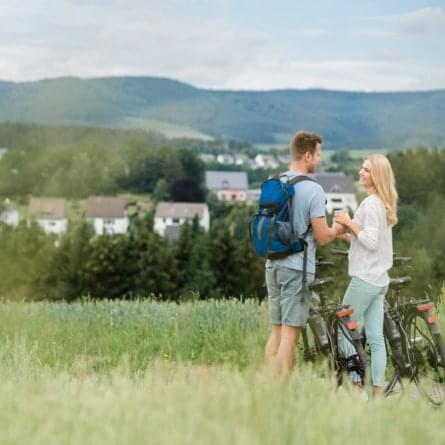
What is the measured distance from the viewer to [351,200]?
198 m

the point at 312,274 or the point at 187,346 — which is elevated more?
the point at 312,274

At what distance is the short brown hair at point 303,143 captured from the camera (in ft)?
23.9

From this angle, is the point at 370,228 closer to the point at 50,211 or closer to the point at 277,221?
the point at 277,221

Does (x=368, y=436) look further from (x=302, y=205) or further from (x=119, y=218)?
(x=119, y=218)

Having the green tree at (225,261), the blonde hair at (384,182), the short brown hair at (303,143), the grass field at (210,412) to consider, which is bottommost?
the green tree at (225,261)

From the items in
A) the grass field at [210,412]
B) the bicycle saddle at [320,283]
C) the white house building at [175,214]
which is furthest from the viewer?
the white house building at [175,214]

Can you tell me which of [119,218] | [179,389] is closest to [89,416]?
[179,389]

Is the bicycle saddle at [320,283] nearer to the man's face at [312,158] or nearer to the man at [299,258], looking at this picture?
the man at [299,258]

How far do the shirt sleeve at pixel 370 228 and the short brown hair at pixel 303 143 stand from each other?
0.53 meters

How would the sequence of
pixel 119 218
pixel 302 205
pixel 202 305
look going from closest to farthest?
1. pixel 302 205
2. pixel 202 305
3. pixel 119 218

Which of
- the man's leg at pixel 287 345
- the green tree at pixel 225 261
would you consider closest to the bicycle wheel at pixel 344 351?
the man's leg at pixel 287 345

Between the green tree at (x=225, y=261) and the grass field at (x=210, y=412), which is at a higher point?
the grass field at (x=210, y=412)

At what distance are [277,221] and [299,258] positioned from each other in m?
0.30

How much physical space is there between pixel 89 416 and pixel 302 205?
340cm
